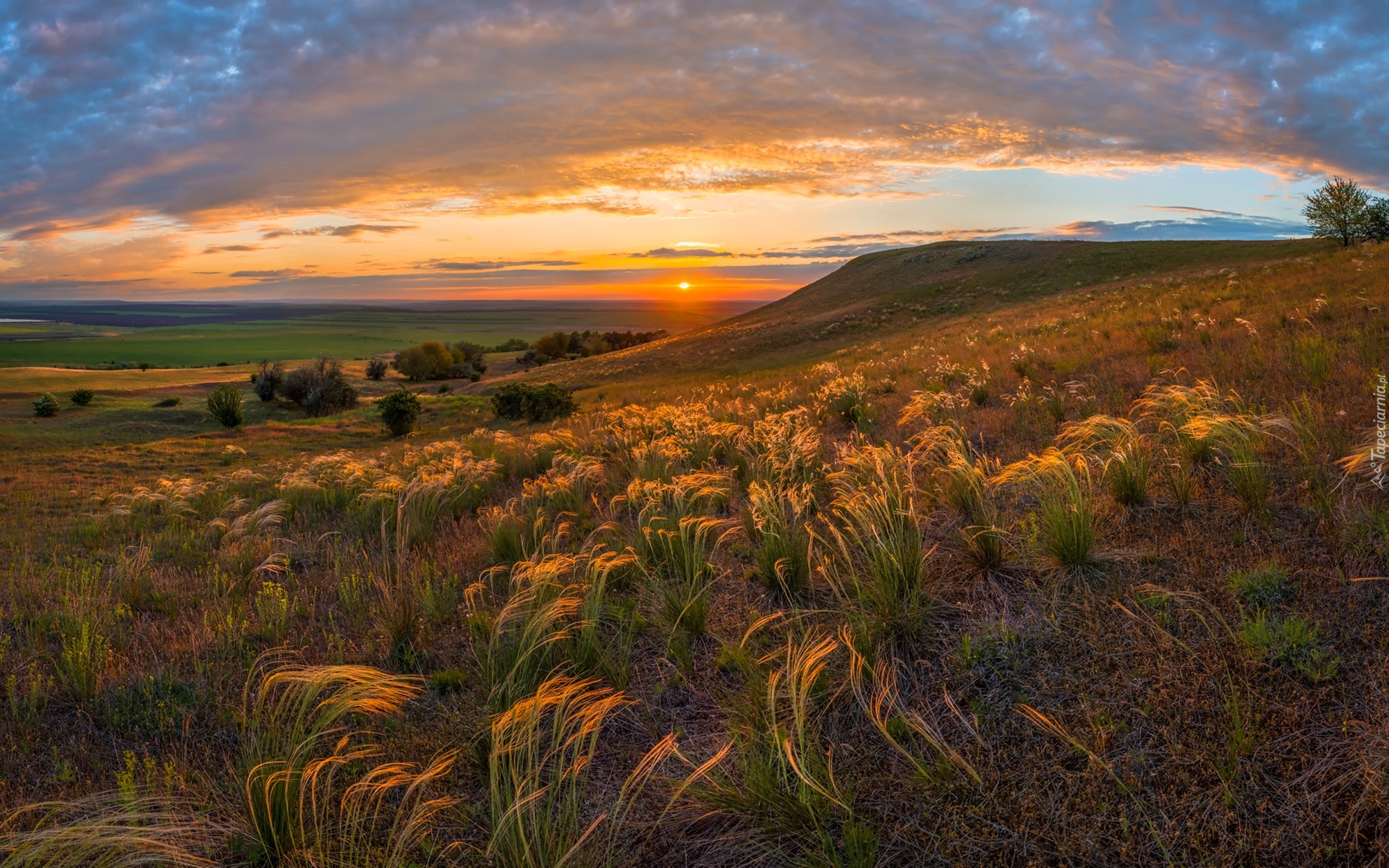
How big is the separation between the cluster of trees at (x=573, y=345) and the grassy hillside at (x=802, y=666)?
80.2 metres

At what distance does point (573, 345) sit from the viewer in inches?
3703

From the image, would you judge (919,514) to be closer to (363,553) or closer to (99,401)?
(363,553)

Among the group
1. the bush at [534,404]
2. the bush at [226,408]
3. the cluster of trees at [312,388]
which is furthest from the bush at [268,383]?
the bush at [534,404]

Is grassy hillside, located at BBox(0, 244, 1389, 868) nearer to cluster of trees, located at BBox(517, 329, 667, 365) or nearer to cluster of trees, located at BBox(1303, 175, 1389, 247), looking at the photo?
cluster of trees, located at BBox(1303, 175, 1389, 247)

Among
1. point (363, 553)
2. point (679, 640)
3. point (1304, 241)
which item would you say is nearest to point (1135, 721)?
point (679, 640)

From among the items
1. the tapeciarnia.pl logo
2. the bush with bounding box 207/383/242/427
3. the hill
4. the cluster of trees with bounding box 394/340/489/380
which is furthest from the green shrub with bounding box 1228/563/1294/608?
the cluster of trees with bounding box 394/340/489/380

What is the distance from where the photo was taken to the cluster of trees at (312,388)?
151ft

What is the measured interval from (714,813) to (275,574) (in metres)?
5.36

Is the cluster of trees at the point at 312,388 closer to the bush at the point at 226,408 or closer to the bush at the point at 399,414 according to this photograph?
the bush at the point at 226,408

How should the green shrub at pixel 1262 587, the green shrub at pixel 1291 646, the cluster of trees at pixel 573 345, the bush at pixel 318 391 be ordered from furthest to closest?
1. the cluster of trees at pixel 573 345
2. the bush at pixel 318 391
3. the green shrub at pixel 1262 587
4. the green shrub at pixel 1291 646

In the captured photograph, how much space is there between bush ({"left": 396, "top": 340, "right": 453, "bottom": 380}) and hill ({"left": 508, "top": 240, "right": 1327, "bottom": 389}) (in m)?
19.9

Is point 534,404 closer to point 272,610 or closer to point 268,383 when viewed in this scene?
point 272,610

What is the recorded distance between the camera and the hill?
41.2 m

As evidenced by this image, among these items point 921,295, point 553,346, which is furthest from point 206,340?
point 921,295
